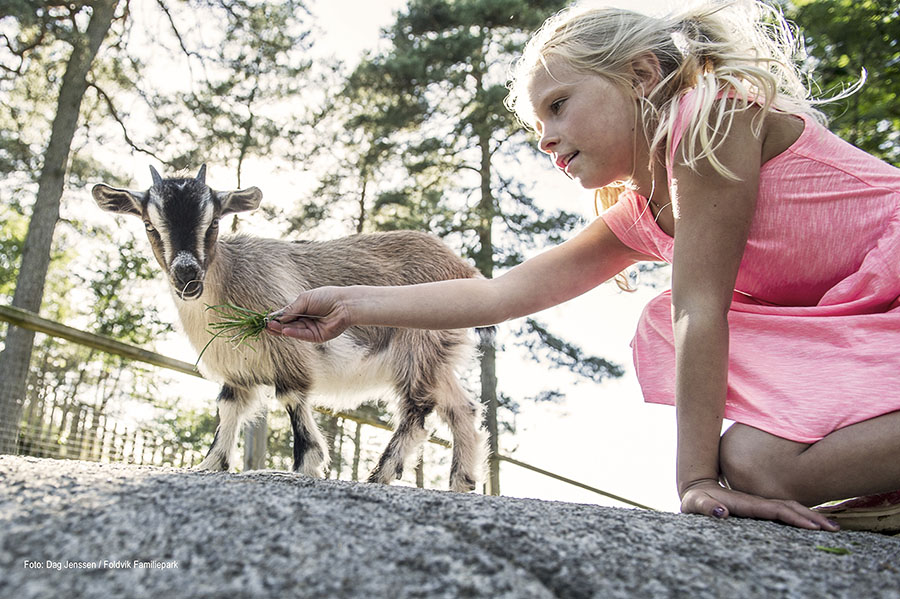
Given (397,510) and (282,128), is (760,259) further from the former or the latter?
(282,128)

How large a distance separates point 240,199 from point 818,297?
3576 mm

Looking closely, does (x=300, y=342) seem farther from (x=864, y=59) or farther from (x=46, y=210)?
(x=864, y=59)

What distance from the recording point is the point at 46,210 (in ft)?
32.4

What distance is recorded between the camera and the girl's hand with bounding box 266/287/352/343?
2.13 m

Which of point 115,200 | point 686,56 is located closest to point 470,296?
point 686,56

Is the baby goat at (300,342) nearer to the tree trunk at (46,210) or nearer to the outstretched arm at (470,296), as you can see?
the outstretched arm at (470,296)

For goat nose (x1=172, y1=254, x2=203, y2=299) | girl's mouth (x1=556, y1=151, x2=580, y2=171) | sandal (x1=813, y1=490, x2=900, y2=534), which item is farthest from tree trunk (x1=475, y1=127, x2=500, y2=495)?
sandal (x1=813, y1=490, x2=900, y2=534)

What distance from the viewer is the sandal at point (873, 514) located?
5.76 feet

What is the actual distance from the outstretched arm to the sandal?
1.06 meters

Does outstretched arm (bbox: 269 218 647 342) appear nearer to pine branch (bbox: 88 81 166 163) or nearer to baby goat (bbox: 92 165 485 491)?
baby goat (bbox: 92 165 485 491)

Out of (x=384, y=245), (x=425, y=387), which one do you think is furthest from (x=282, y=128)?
(x=425, y=387)

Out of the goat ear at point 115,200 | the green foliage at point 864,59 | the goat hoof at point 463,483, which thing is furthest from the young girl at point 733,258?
the green foliage at point 864,59

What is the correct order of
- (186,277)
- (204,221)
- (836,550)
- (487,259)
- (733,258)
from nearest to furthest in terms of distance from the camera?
1. (836,550)
2. (733,258)
3. (186,277)
4. (204,221)
5. (487,259)

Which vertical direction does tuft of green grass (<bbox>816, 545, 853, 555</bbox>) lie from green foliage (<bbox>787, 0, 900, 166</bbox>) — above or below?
below
